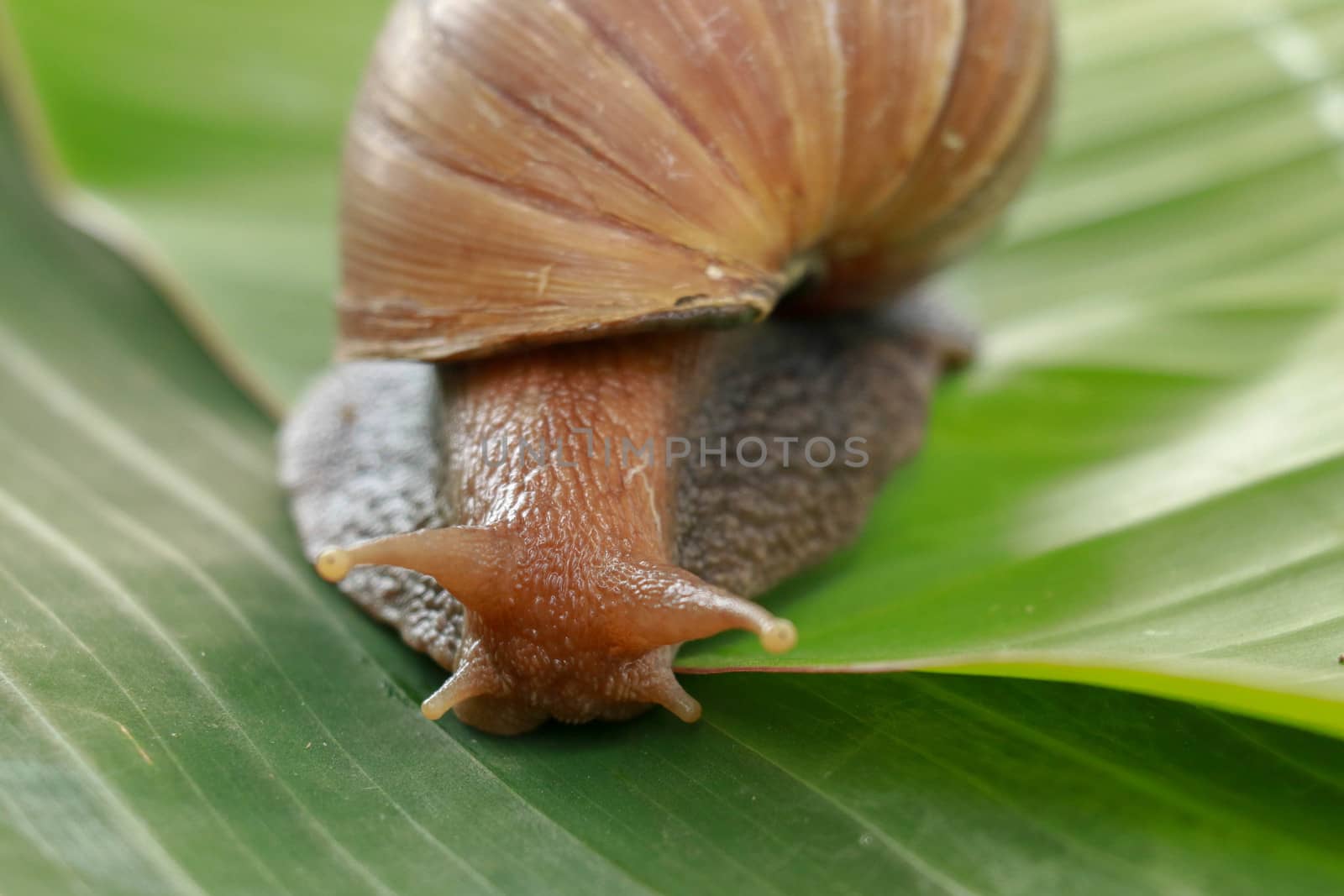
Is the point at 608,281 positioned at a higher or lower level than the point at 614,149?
lower

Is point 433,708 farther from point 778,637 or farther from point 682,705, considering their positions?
point 778,637

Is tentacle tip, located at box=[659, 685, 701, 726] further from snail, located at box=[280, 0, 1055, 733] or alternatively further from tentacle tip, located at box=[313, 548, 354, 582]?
tentacle tip, located at box=[313, 548, 354, 582]

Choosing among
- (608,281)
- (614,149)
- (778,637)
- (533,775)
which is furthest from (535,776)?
(614,149)

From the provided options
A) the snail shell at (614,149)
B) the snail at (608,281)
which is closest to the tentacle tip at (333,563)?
the snail at (608,281)

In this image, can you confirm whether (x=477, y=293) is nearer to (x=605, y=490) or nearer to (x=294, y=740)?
(x=605, y=490)

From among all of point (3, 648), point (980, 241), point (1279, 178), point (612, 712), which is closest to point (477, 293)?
point (612, 712)

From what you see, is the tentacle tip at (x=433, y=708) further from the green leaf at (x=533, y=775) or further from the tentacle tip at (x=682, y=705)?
the tentacle tip at (x=682, y=705)
